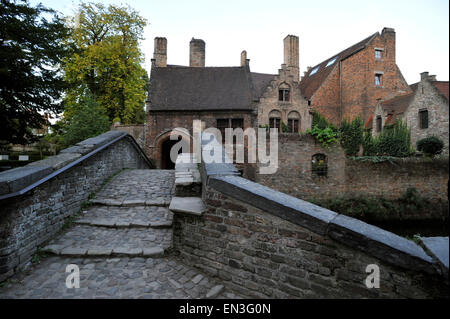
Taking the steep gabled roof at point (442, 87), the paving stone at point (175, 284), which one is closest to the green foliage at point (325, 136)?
the steep gabled roof at point (442, 87)

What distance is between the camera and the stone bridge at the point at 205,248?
76.4 inches

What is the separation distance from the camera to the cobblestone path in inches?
99.7

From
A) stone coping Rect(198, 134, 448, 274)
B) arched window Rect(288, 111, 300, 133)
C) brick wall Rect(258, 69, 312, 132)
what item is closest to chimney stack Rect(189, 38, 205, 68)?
brick wall Rect(258, 69, 312, 132)

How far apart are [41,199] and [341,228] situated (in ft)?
14.0

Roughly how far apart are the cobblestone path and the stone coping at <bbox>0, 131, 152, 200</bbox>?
40.1 inches

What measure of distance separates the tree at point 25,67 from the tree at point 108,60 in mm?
5581

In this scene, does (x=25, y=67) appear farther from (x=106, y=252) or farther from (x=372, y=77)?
(x=372, y=77)

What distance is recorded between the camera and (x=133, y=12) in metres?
18.7

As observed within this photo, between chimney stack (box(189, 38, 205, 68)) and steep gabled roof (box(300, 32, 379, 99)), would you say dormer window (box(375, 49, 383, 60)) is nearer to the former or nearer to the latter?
steep gabled roof (box(300, 32, 379, 99))

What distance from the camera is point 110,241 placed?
139 inches

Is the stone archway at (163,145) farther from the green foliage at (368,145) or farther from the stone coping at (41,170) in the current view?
the green foliage at (368,145)
